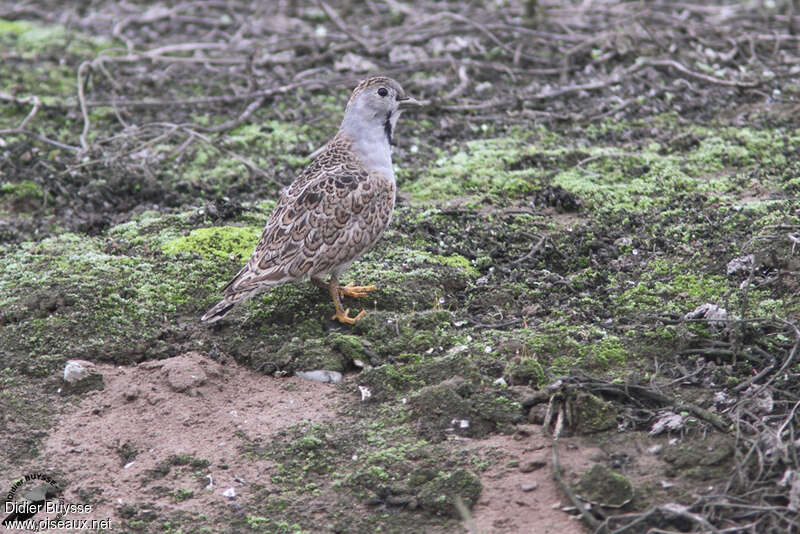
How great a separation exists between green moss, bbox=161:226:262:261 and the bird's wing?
0.67 m

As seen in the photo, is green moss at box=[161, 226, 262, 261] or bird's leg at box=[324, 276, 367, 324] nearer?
bird's leg at box=[324, 276, 367, 324]

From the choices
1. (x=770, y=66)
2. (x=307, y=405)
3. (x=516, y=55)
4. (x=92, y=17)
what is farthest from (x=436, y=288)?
(x=92, y=17)

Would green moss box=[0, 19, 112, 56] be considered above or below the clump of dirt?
above

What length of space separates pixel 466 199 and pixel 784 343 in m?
2.97

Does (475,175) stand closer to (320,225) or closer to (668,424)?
(320,225)

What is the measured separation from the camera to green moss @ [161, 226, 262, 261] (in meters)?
6.20

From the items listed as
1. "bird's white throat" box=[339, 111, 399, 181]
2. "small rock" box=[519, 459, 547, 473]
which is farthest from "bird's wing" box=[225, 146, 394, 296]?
"small rock" box=[519, 459, 547, 473]

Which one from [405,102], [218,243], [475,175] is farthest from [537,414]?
[475,175]

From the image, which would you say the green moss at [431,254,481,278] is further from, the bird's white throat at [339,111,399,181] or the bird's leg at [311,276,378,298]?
the bird's white throat at [339,111,399,181]

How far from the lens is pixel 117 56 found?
9953mm

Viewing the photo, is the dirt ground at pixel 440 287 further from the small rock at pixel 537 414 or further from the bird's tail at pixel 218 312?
the bird's tail at pixel 218 312

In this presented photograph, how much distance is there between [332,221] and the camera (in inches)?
214

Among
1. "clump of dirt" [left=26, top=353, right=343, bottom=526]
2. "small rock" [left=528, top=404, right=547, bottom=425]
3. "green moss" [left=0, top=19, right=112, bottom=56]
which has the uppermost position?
"green moss" [left=0, top=19, right=112, bottom=56]

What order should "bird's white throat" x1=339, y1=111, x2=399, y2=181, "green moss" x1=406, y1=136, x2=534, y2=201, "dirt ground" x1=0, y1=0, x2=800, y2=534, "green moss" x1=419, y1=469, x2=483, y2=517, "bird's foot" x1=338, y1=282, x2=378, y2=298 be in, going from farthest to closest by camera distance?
"green moss" x1=406, y1=136, x2=534, y2=201, "bird's white throat" x1=339, y1=111, x2=399, y2=181, "bird's foot" x1=338, y1=282, x2=378, y2=298, "dirt ground" x1=0, y1=0, x2=800, y2=534, "green moss" x1=419, y1=469, x2=483, y2=517
